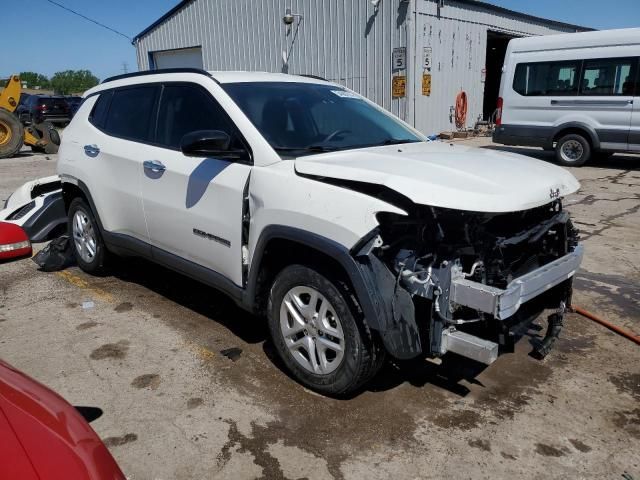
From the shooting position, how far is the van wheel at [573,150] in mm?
11742

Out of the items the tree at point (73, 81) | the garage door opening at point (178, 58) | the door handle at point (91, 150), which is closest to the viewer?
the door handle at point (91, 150)

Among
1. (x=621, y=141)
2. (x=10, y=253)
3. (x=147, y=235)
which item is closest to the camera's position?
(x=147, y=235)

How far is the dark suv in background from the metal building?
5625 mm

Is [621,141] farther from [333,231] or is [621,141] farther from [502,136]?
[333,231]

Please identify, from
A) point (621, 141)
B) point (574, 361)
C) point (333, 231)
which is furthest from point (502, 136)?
point (333, 231)

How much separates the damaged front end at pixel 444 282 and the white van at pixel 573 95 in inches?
386

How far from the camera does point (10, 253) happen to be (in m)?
5.97

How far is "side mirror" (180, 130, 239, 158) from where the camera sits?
329 centimetres

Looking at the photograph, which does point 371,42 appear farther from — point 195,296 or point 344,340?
point 344,340

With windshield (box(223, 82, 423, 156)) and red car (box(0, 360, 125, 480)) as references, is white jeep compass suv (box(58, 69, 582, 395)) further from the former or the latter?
red car (box(0, 360, 125, 480))

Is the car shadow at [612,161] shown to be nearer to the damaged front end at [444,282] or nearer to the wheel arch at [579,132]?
the wheel arch at [579,132]

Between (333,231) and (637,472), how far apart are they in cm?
184

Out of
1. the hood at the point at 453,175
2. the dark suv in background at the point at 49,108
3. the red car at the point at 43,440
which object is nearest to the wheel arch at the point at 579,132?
the hood at the point at 453,175

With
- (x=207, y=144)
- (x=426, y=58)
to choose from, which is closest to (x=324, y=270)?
(x=207, y=144)
